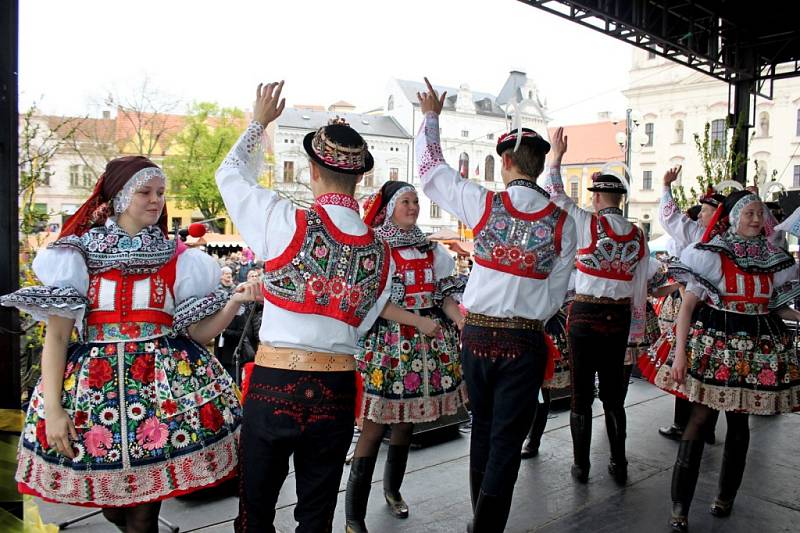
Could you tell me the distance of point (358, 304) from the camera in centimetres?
220

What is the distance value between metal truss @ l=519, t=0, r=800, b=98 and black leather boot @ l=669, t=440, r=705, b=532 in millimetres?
4907

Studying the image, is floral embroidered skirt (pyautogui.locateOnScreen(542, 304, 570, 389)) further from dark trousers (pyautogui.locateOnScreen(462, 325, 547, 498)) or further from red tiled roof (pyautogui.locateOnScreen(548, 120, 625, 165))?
red tiled roof (pyautogui.locateOnScreen(548, 120, 625, 165))

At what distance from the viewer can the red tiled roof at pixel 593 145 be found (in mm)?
36156

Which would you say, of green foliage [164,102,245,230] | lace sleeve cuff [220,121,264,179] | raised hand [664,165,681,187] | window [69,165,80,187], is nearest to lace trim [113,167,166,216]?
lace sleeve cuff [220,121,264,179]

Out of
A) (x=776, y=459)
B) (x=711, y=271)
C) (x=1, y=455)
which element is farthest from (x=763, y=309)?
(x=1, y=455)

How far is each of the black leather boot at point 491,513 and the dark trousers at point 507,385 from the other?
0.08 ft

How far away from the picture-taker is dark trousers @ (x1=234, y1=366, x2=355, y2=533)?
2111 millimetres

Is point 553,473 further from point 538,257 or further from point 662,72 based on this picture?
point 662,72

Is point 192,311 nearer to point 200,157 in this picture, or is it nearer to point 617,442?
point 617,442

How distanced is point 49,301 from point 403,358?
1648 mm

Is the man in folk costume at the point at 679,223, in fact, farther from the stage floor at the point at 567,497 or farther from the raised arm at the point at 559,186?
the raised arm at the point at 559,186

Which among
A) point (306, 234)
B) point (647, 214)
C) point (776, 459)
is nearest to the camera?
point (306, 234)

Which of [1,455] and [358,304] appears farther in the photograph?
[358,304]

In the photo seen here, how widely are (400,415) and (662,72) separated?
1282 inches
